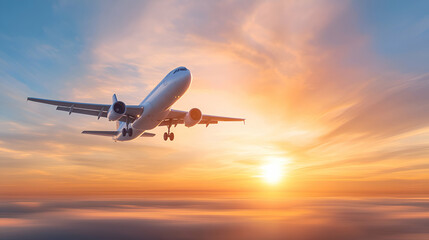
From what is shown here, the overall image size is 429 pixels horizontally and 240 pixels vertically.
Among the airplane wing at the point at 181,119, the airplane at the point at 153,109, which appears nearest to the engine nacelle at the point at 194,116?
the airplane at the point at 153,109

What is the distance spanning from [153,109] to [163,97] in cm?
292

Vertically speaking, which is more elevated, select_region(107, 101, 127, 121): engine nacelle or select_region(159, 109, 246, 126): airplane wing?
select_region(159, 109, 246, 126): airplane wing

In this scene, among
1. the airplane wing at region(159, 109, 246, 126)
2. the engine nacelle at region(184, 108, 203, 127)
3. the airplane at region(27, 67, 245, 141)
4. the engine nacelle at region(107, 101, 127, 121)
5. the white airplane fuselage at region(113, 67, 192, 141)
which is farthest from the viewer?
the airplane wing at region(159, 109, 246, 126)

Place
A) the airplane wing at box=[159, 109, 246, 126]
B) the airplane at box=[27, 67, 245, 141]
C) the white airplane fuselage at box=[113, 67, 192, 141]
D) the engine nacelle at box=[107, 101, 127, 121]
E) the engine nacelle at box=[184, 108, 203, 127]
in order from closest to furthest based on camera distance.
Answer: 1. the white airplane fuselage at box=[113, 67, 192, 141]
2. the airplane at box=[27, 67, 245, 141]
3. the engine nacelle at box=[107, 101, 127, 121]
4. the engine nacelle at box=[184, 108, 203, 127]
5. the airplane wing at box=[159, 109, 246, 126]

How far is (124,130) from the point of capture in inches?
1567

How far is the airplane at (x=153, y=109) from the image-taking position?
3109 cm

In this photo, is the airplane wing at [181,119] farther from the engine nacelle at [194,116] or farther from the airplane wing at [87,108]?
the airplane wing at [87,108]

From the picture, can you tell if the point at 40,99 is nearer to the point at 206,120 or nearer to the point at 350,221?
the point at 206,120

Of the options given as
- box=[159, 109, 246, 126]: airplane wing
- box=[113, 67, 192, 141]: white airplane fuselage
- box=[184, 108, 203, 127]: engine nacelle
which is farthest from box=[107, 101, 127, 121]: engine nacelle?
box=[184, 108, 203, 127]: engine nacelle

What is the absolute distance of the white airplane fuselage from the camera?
30609 millimetres

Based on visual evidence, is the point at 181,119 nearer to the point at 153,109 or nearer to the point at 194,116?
the point at 194,116

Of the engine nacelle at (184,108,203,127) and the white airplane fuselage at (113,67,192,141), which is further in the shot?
the engine nacelle at (184,108,203,127)

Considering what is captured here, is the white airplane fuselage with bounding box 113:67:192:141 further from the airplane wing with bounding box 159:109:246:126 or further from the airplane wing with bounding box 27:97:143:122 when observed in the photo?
the airplane wing with bounding box 159:109:246:126

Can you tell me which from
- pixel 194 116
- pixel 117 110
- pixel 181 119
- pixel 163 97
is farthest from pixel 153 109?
pixel 181 119
